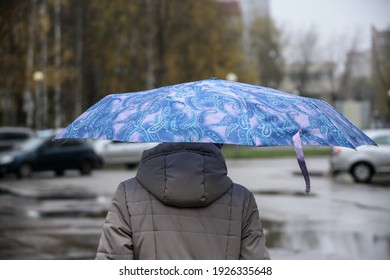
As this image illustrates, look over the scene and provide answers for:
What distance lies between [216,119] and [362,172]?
18.6 m

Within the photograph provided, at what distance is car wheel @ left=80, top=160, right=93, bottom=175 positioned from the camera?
25172 millimetres

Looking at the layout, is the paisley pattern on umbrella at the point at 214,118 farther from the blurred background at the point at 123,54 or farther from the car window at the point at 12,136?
the blurred background at the point at 123,54

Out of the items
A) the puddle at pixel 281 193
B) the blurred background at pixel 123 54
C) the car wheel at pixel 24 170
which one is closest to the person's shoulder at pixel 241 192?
the puddle at pixel 281 193

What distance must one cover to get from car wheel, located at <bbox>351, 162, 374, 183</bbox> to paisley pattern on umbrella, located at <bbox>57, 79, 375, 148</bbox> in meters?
18.0

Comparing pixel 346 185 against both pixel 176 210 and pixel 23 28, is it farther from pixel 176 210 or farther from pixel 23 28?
pixel 23 28

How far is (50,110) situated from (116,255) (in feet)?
139

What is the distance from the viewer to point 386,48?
20.6 meters

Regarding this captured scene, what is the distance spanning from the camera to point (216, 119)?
3.21m

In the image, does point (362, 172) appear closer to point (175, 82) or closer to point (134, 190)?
point (134, 190)

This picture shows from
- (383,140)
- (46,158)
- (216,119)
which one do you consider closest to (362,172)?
(383,140)

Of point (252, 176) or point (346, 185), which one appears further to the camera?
point (252, 176)

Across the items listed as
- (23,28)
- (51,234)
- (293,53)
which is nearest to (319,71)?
(293,53)

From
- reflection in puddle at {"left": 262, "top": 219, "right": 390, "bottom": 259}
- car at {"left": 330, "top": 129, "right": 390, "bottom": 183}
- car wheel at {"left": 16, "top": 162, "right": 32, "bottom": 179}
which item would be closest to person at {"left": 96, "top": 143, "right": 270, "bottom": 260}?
reflection in puddle at {"left": 262, "top": 219, "right": 390, "bottom": 259}
